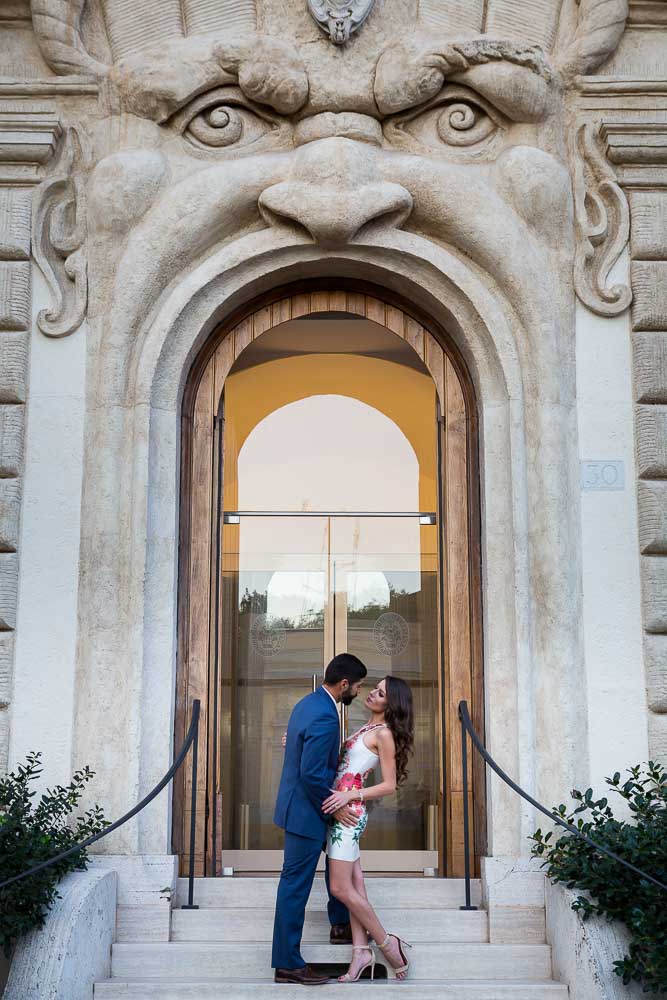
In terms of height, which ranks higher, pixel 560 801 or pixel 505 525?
pixel 505 525

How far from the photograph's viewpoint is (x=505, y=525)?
25.2 feet

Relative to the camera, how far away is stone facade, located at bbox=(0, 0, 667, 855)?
7.50 meters

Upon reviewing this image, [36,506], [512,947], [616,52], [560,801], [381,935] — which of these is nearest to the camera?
[381,935]

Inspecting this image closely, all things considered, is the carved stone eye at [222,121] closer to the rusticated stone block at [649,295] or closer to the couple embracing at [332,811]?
the rusticated stone block at [649,295]

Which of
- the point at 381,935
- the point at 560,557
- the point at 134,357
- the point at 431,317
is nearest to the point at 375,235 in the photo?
the point at 431,317

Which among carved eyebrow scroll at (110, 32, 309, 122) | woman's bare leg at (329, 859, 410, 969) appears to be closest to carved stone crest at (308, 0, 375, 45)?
carved eyebrow scroll at (110, 32, 309, 122)

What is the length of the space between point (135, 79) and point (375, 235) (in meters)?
1.81

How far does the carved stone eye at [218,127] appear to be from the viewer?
8.05 metres

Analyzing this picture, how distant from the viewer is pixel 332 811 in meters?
6.36

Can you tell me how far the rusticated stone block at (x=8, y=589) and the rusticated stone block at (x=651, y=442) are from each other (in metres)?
3.85

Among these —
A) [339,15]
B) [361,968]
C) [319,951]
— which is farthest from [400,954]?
[339,15]

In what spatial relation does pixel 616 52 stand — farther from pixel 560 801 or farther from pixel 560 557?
pixel 560 801

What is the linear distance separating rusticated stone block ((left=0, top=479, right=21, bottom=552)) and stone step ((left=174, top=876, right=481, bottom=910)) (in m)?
2.26

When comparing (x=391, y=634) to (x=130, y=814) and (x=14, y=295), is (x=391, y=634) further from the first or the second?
(x=14, y=295)
